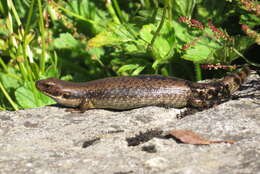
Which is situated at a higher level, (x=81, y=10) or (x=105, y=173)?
(x=81, y=10)

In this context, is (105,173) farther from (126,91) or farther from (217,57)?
(217,57)

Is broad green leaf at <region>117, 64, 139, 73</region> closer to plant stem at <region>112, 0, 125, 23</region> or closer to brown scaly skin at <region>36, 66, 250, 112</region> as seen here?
brown scaly skin at <region>36, 66, 250, 112</region>

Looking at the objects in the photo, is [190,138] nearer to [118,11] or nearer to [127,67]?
[127,67]

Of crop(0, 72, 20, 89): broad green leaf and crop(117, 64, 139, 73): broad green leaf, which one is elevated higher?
crop(117, 64, 139, 73): broad green leaf

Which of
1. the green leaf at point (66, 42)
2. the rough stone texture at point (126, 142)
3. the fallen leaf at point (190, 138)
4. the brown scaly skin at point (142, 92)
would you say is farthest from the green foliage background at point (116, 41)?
the fallen leaf at point (190, 138)

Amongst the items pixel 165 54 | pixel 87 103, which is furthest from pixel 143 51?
pixel 87 103

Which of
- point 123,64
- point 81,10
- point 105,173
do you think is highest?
point 81,10

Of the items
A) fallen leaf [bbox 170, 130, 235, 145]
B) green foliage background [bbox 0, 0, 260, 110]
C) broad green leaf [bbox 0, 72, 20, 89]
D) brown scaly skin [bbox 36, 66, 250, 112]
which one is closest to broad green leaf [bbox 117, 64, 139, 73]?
green foliage background [bbox 0, 0, 260, 110]

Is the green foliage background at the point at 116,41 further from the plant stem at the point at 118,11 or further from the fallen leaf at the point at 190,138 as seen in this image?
the fallen leaf at the point at 190,138
